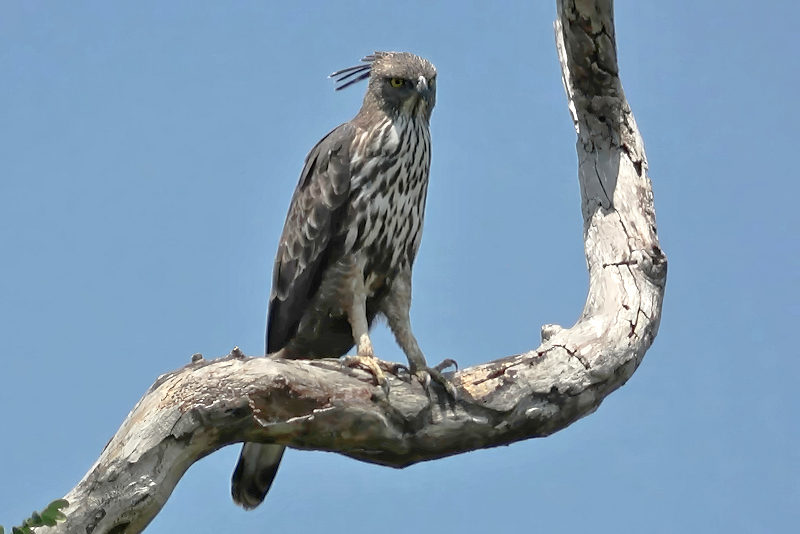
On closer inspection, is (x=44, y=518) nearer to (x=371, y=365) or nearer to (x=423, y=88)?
(x=371, y=365)

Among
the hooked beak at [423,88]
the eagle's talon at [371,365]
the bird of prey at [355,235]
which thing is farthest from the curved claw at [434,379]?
the hooked beak at [423,88]

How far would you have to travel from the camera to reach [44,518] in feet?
13.3

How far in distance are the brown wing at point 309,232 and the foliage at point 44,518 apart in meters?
2.95

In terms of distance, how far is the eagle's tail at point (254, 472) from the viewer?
262 inches

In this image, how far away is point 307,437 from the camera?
5527 mm

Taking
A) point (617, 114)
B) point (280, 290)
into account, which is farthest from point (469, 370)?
point (617, 114)

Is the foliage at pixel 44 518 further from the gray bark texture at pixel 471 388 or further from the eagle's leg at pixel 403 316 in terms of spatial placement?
the eagle's leg at pixel 403 316

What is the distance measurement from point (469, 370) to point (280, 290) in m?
1.57

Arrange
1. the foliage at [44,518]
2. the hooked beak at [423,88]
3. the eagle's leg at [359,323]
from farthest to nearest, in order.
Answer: the hooked beak at [423,88]
the eagle's leg at [359,323]
the foliage at [44,518]

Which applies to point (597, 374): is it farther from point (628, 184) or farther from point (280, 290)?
point (280, 290)

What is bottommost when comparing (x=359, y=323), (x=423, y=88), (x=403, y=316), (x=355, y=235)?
(x=359, y=323)

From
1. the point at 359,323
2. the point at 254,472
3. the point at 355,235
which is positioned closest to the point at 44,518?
the point at 254,472

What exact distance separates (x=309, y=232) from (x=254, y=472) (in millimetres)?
1447

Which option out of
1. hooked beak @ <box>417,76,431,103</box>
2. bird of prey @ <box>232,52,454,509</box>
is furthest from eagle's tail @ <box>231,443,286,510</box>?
hooked beak @ <box>417,76,431,103</box>
